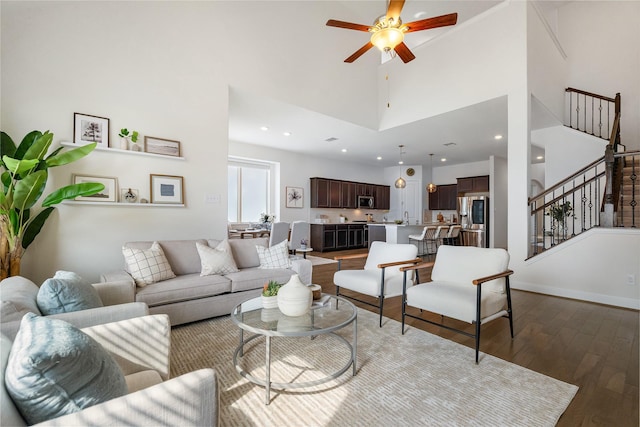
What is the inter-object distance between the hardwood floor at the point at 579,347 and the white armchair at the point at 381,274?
1.22 ft

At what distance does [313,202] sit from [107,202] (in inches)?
238

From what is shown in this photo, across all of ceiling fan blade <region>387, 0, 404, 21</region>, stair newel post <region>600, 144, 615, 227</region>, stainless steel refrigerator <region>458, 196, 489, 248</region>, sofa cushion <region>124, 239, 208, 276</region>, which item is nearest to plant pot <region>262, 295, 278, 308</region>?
sofa cushion <region>124, 239, 208, 276</region>

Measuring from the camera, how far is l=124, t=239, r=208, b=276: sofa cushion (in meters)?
3.34

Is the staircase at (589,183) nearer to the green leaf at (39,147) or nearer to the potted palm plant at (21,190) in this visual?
the potted palm plant at (21,190)

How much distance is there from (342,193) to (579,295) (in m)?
6.48

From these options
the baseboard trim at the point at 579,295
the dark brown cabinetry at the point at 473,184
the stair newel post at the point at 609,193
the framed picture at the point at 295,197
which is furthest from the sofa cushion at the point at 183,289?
the dark brown cabinetry at the point at 473,184

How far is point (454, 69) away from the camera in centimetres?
517

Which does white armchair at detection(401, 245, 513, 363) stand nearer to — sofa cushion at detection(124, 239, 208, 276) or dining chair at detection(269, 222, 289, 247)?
sofa cushion at detection(124, 239, 208, 276)

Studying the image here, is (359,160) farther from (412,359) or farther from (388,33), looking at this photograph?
(412,359)

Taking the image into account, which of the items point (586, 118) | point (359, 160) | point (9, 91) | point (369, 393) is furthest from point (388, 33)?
point (359, 160)

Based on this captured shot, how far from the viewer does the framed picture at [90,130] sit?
3271 millimetres

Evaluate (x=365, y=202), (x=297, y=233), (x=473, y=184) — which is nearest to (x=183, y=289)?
(x=297, y=233)

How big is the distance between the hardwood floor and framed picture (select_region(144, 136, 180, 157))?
3226 millimetres

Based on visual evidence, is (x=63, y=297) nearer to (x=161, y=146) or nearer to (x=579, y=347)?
(x=161, y=146)
